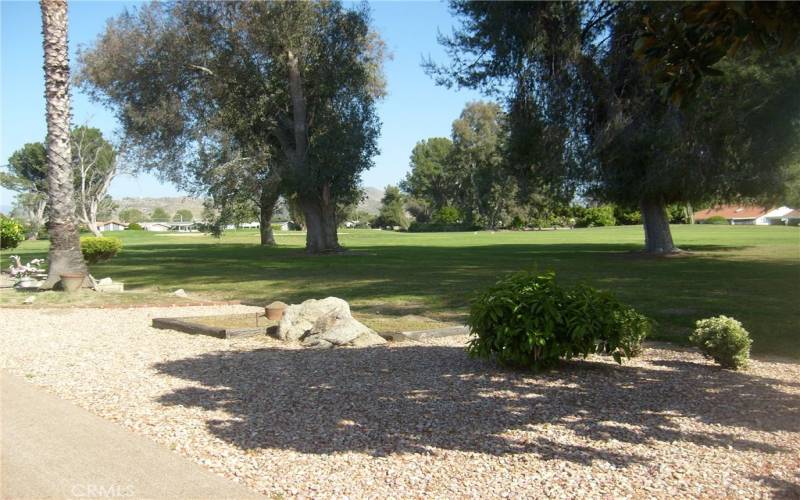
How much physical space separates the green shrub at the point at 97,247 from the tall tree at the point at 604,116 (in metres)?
12.8

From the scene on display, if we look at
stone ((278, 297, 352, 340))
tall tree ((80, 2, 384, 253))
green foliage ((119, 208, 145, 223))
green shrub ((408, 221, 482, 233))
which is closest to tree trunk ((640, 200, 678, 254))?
tall tree ((80, 2, 384, 253))

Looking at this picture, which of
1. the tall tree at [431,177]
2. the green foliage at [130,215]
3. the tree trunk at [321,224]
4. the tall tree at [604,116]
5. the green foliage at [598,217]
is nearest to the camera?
the tall tree at [604,116]

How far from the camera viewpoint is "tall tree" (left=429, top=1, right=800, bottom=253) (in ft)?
68.7

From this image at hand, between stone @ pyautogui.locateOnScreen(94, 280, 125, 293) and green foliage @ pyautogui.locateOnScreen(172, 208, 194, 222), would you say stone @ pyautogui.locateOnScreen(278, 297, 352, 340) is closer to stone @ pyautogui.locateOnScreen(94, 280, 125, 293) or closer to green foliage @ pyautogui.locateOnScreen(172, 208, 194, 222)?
stone @ pyautogui.locateOnScreen(94, 280, 125, 293)

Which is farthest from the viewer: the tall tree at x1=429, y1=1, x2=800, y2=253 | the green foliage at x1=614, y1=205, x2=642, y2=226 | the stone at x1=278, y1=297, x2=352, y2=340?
the green foliage at x1=614, y1=205, x2=642, y2=226

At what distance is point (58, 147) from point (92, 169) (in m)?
65.6

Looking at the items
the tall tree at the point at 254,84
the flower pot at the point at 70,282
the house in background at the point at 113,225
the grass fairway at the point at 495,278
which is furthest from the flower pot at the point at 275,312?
the house in background at the point at 113,225

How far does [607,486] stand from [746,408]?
2487 millimetres

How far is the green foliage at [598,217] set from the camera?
260 feet

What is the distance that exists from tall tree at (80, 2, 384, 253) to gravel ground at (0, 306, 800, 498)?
21601mm

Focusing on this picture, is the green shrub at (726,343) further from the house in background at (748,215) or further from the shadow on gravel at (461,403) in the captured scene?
the house in background at (748,215)

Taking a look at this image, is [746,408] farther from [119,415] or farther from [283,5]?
[283,5]

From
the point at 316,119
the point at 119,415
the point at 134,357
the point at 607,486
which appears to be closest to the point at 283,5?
the point at 316,119

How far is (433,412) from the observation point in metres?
5.80
